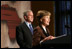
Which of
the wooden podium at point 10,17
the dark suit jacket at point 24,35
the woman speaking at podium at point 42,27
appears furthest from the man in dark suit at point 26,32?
the wooden podium at point 10,17

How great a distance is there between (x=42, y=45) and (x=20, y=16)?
2178mm

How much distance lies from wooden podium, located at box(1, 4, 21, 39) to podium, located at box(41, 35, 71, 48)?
1.95m

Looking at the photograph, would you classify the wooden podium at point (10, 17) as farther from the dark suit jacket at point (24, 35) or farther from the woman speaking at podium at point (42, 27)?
the woman speaking at podium at point (42, 27)

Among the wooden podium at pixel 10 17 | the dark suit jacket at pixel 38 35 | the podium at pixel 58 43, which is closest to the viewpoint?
the podium at pixel 58 43

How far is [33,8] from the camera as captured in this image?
11.1 ft

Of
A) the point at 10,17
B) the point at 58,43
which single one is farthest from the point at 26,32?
the point at 10,17

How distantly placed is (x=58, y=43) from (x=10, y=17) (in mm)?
2078

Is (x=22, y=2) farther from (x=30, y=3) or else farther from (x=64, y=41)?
(x=64, y=41)

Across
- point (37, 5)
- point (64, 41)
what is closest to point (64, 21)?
point (37, 5)

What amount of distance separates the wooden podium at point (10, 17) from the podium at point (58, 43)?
1955 mm

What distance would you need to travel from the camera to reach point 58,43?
1.29 m

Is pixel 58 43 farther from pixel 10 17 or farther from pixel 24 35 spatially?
pixel 10 17

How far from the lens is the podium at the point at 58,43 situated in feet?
4.16

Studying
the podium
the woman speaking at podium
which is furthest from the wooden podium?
the podium
